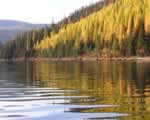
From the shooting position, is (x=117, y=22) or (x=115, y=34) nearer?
(x=115, y=34)

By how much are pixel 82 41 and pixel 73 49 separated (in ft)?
17.9

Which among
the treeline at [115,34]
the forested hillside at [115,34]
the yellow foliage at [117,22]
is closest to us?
the treeline at [115,34]

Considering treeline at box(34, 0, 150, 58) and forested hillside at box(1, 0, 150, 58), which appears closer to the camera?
treeline at box(34, 0, 150, 58)

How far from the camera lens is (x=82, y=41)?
593 feet

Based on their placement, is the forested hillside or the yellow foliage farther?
the yellow foliage

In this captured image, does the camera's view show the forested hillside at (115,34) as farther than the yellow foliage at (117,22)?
No

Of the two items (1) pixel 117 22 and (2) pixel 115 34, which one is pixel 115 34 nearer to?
(2) pixel 115 34

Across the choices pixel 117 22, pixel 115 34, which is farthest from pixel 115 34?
pixel 117 22

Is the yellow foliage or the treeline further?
the yellow foliage

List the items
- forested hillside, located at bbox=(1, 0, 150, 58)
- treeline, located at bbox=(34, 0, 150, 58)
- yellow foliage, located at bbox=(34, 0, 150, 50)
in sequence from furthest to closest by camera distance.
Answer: yellow foliage, located at bbox=(34, 0, 150, 50), forested hillside, located at bbox=(1, 0, 150, 58), treeline, located at bbox=(34, 0, 150, 58)

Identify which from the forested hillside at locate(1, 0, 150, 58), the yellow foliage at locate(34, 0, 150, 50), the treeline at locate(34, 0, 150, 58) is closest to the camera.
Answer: the treeline at locate(34, 0, 150, 58)

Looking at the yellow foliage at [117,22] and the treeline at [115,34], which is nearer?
the treeline at [115,34]

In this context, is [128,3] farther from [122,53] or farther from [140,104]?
[140,104]

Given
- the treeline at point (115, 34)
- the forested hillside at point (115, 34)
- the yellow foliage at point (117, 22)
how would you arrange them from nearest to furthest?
1. the treeline at point (115, 34)
2. the forested hillside at point (115, 34)
3. the yellow foliage at point (117, 22)
